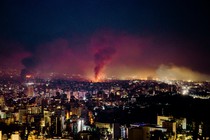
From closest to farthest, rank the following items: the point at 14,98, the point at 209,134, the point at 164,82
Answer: the point at 209,134
the point at 14,98
the point at 164,82

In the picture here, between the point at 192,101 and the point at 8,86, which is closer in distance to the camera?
the point at 192,101

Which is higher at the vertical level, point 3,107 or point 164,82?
point 164,82

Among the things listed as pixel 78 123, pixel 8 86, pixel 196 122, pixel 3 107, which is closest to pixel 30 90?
pixel 8 86

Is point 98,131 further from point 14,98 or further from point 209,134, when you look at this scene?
point 14,98

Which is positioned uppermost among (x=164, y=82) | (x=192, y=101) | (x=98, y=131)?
(x=164, y=82)

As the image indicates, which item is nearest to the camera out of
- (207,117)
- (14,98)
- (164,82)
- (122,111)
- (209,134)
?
(209,134)

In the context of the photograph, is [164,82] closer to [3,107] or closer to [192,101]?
[192,101]
